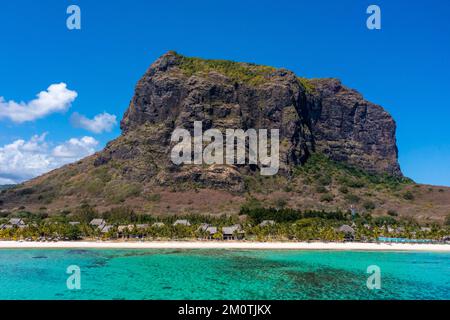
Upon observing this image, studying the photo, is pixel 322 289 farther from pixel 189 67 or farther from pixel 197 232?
pixel 189 67

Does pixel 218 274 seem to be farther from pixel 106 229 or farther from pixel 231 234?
pixel 106 229

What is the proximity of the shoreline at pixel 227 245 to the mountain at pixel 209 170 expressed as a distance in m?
47.4

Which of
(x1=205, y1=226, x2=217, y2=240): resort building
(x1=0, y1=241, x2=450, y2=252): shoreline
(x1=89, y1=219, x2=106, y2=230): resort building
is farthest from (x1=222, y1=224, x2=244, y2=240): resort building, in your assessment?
(x1=89, y1=219, x2=106, y2=230): resort building

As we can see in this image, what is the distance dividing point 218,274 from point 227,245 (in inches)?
1277

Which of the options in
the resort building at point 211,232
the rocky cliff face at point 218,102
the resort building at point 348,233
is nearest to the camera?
the resort building at point 211,232

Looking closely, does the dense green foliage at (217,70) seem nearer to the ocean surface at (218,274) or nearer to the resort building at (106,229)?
the resort building at (106,229)

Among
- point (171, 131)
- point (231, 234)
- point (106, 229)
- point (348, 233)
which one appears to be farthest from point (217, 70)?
point (348, 233)

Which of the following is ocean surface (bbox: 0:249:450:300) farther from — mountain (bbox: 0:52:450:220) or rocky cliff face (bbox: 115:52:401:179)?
rocky cliff face (bbox: 115:52:401:179)

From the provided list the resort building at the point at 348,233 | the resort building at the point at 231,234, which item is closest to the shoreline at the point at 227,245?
the resort building at the point at 231,234

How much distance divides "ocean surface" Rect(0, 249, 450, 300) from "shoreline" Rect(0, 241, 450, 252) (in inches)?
205

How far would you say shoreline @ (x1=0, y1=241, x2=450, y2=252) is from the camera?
262 feet

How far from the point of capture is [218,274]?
5138 centimetres

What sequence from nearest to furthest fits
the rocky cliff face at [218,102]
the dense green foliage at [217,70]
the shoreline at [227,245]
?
1. the shoreline at [227,245]
2. the rocky cliff face at [218,102]
3. the dense green foliage at [217,70]

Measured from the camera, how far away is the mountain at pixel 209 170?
148 m
